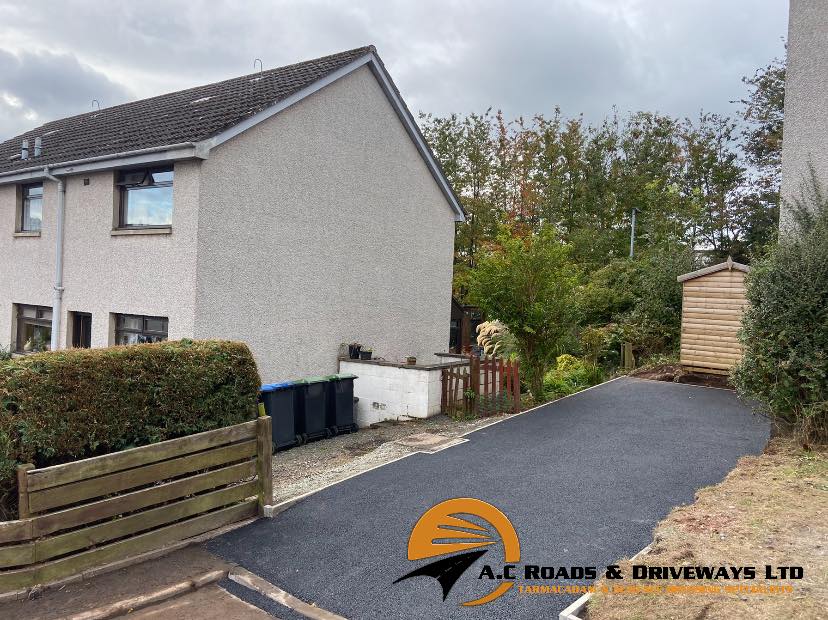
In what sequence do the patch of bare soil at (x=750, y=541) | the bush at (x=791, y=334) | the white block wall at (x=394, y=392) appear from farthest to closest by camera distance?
the white block wall at (x=394, y=392)
the bush at (x=791, y=334)
the patch of bare soil at (x=750, y=541)

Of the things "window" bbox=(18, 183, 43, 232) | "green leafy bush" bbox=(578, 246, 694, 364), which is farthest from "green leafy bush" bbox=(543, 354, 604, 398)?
"window" bbox=(18, 183, 43, 232)

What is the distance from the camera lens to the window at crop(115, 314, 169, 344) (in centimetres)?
1113

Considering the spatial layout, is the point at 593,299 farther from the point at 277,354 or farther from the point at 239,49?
the point at 239,49

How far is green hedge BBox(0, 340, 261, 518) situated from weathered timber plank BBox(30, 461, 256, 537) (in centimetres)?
48

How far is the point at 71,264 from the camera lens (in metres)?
12.7

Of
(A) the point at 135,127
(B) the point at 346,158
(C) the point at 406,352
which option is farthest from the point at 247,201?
(C) the point at 406,352

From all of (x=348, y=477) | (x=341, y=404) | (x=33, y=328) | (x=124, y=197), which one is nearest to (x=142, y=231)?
(x=124, y=197)

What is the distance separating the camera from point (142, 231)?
440 inches

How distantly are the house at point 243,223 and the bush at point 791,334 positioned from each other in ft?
28.0

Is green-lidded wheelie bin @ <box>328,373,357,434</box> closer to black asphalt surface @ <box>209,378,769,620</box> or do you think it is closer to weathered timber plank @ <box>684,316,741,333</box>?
black asphalt surface @ <box>209,378,769,620</box>

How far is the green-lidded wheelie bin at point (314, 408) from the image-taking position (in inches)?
430

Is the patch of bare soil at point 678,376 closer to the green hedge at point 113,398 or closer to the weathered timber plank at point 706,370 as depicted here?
the weathered timber plank at point 706,370

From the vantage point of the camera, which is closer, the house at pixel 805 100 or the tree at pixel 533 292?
the house at pixel 805 100

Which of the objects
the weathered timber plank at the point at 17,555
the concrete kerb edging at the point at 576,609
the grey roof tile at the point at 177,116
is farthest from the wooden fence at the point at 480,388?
the weathered timber plank at the point at 17,555
